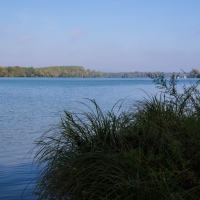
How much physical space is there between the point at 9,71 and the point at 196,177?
173 metres

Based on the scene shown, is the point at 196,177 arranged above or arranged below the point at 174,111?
below

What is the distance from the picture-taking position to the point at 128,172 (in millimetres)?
4160

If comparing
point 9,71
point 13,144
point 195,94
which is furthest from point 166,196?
point 9,71

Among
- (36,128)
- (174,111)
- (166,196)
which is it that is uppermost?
(174,111)

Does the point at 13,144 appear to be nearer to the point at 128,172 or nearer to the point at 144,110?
the point at 144,110

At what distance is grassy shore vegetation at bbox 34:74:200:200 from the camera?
387cm

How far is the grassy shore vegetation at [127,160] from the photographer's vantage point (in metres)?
3.87

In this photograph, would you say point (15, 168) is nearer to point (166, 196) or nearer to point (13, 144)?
point (13, 144)

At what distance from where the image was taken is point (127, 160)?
13.9 feet

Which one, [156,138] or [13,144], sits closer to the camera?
[156,138]

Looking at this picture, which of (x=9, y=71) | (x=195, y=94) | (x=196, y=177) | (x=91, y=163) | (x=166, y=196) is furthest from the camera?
(x=9, y=71)

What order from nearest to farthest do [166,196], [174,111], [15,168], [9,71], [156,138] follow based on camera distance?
[166,196] → [156,138] → [174,111] → [15,168] → [9,71]

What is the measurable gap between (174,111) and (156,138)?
1.22 metres

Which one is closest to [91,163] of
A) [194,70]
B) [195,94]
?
[195,94]
